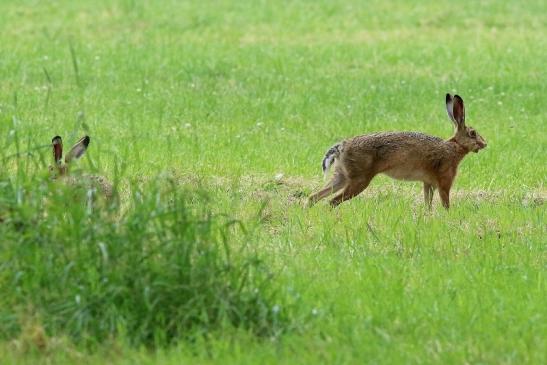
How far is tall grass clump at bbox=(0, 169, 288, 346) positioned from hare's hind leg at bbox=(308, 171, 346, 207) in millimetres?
3948

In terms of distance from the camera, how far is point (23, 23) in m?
22.4

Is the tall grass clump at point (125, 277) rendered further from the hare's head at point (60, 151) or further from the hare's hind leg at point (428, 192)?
the hare's hind leg at point (428, 192)

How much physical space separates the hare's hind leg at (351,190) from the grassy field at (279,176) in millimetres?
73

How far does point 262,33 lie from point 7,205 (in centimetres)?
1501

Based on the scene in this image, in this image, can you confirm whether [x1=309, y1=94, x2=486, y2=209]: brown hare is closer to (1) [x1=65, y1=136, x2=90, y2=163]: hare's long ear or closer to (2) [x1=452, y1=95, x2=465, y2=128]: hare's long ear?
(2) [x1=452, y1=95, x2=465, y2=128]: hare's long ear

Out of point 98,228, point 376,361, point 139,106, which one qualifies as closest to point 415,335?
point 376,361

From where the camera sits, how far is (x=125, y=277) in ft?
22.9

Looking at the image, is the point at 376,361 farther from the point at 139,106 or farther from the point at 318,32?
the point at 318,32

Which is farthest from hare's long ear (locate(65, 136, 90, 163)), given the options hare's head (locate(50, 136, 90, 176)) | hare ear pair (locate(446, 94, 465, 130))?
hare ear pair (locate(446, 94, 465, 130))

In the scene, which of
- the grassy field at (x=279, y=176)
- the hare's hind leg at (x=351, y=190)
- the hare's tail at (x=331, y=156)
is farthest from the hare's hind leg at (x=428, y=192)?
the hare's tail at (x=331, y=156)

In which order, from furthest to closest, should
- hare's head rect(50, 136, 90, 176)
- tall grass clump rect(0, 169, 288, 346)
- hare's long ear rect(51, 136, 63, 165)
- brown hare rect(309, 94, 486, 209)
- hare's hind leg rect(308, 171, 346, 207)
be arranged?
1. hare's hind leg rect(308, 171, 346, 207)
2. brown hare rect(309, 94, 486, 209)
3. hare's long ear rect(51, 136, 63, 165)
4. hare's head rect(50, 136, 90, 176)
5. tall grass clump rect(0, 169, 288, 346)

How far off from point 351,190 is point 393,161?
42 cm

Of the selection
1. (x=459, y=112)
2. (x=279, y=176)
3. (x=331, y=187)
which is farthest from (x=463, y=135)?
(x=279, y=176)

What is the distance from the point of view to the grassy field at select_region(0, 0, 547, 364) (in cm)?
695
